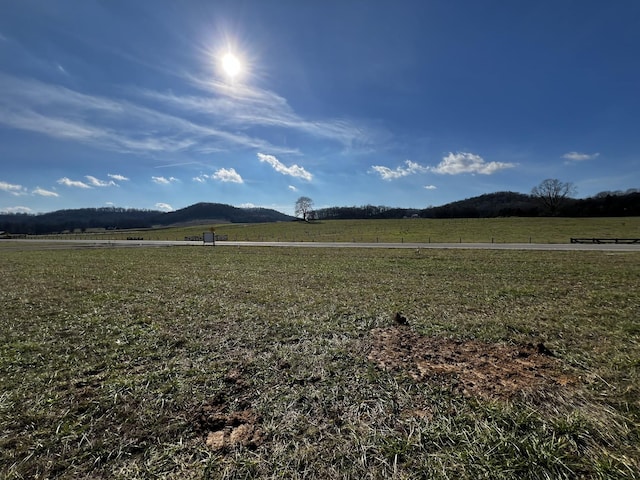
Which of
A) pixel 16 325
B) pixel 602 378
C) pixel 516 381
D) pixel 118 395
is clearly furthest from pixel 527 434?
pixel 16 325

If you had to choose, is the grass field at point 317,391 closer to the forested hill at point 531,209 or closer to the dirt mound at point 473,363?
the dirt mound at point 473,363

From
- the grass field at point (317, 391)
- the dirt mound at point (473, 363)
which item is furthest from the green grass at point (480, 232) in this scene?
the dirt mound at point (473, 363)

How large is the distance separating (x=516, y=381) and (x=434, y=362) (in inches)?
41.0

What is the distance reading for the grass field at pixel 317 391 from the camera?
8.77 feet

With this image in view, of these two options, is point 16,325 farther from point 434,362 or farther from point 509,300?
point 509,300

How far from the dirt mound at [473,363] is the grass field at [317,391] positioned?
0.10 feet

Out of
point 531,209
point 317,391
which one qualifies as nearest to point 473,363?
point 317,391

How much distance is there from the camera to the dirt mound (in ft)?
12.6

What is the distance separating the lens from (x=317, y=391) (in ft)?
12.4

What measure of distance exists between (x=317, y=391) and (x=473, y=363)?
2.40m

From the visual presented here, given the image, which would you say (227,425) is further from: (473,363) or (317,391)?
(473,363)

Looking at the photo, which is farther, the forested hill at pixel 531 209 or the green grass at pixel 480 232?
the forested hill at pixel 531 209

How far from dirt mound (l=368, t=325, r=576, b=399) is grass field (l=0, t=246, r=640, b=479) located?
3 centimetres

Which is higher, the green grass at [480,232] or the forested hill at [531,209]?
the forested hill at [531,209]
